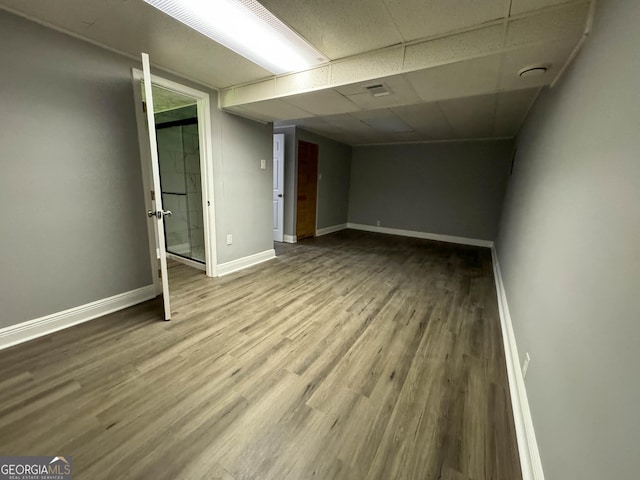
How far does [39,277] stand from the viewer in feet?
6.46

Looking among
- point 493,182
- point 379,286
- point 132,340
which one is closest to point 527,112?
point 493,182

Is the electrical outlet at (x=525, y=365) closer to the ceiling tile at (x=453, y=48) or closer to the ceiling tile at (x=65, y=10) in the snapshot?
the ceiling tile at (x=453, y=48)

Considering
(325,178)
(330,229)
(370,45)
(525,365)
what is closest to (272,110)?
(370,45)

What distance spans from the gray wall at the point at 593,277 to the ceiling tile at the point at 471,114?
5.01 ft

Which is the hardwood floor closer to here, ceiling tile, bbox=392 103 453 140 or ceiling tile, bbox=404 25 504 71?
ceiling tile, bbox=404 25 504 71

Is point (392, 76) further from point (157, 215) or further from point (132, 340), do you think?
point (132, 340)

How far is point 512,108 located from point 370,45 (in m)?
2.38

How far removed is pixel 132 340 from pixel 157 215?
3.26 ft

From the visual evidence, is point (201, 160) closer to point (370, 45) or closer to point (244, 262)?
point (244, 262)

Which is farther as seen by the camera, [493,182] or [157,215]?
[493,182]

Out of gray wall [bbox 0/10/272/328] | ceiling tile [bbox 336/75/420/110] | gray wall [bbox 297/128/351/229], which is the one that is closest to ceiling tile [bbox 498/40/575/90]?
ceiling tile [bbox 336/75/420/110]

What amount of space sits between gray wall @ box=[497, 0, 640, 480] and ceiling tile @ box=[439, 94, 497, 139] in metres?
1.53

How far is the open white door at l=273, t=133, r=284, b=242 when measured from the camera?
5051 mm

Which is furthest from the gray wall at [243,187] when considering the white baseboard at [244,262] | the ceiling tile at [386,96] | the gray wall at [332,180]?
the gray wall at [332,180]
